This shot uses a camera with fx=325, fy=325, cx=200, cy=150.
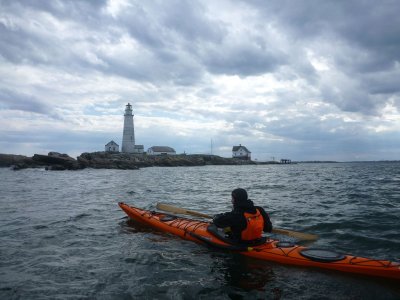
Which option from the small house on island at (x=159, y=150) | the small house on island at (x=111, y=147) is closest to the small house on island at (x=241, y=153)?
the small house on island at (x=159, y=150)

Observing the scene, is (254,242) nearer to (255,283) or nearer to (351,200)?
(255,283)

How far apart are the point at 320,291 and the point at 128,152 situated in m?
72.6

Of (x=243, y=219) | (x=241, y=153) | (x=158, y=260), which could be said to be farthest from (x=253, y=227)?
(x=241, y=153)

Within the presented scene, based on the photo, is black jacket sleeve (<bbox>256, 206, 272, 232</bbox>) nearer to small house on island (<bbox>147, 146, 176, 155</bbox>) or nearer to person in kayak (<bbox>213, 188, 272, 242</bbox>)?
person in kayak (<bbox>213, 188, 272, 242</bbox>)

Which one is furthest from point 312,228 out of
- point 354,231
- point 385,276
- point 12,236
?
point 12,236

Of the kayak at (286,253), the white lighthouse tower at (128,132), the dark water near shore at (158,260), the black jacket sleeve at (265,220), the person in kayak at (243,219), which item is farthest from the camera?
the white lighthouse tower at (128,132)

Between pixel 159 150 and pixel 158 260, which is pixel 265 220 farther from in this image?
pixel 159 150

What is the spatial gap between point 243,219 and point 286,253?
3.62 ft

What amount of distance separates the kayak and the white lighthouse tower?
66.0 m

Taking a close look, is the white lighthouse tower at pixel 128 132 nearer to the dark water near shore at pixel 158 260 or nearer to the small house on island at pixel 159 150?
the small house on island at pixel 159 150

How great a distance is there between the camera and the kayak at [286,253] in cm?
579

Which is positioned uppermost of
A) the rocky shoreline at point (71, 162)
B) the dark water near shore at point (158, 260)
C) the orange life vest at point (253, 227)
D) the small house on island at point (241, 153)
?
the small house on island at point (241, 153)

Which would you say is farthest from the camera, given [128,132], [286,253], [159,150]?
[159,150]

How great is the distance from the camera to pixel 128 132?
7394 centimetres
